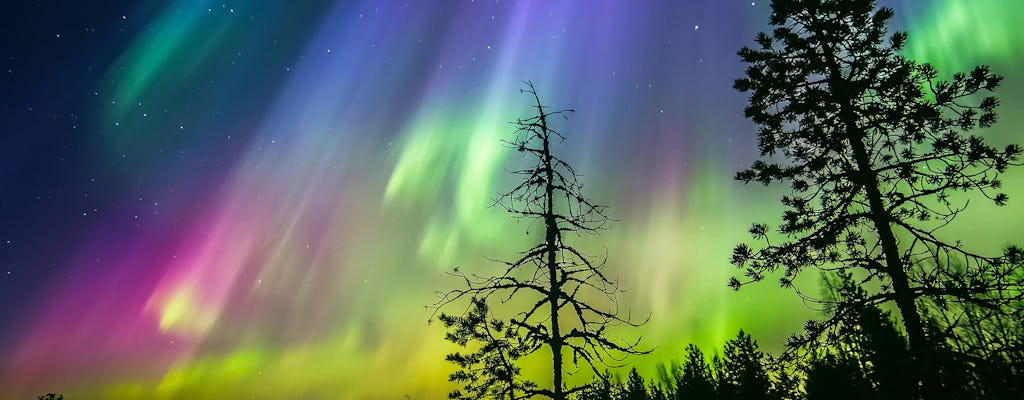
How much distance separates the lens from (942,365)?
7098 millimetres

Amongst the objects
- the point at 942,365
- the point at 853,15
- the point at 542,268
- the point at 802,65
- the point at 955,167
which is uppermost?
the point at 853,15

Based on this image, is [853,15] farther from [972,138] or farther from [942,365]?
[942,365]

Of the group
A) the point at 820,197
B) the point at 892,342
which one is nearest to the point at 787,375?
the point at 820,197

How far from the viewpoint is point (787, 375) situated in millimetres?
8383

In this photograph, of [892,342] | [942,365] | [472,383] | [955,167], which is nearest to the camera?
[942,365]

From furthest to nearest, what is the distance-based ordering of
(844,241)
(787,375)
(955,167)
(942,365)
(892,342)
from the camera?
(892,342) < (844,241) < (787,375) < (955,167) < (942,365)

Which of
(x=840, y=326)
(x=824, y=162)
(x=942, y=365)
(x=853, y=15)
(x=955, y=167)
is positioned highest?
(x=853, y=15)

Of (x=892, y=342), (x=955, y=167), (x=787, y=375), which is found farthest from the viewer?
(x=892, y=342)

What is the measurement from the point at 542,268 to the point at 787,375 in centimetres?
490

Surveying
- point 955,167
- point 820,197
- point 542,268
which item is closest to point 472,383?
point 542,268

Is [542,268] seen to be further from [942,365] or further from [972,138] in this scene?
[972,138]

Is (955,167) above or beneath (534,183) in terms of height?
beneath

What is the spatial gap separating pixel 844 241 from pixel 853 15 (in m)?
4.61

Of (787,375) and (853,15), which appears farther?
(853,15)
